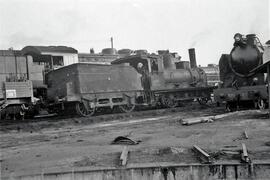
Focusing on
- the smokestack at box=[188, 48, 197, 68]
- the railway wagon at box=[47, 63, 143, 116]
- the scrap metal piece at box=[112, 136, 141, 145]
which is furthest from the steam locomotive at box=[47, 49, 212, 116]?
the scrap metal piece at box=[112, 136, 141, 145]

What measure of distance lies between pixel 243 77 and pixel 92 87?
6295 millimetres

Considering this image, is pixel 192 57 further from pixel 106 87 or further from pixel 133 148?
pixel 133 148

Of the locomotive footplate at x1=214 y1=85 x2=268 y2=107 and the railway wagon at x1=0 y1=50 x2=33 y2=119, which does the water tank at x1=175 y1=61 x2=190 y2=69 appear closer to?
the locomotive footplate at x1=214 y1=85 x2=268 y2=107

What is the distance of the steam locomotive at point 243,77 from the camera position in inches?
440

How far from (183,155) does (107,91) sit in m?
9.22

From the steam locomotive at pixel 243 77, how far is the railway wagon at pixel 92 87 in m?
4.48

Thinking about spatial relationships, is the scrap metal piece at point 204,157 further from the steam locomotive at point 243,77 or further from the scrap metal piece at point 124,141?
the steam locomotive at point 243,77

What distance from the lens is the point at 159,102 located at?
16391mm

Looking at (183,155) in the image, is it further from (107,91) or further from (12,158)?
(107,91)

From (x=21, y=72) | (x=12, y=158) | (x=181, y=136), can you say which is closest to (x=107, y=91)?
(x=21, y=72)

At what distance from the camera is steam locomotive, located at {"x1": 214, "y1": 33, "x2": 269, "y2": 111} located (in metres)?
11.2

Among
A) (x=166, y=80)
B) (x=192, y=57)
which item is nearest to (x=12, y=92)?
(x=166, y=80)

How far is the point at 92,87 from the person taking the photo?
13547 millimetres

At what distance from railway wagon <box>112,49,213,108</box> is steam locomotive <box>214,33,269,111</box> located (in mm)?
3876
